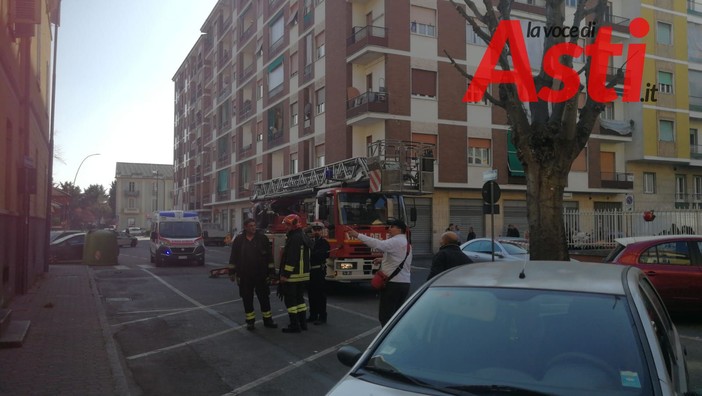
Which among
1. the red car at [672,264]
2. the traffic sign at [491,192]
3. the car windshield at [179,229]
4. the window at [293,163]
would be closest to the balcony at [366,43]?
the window at [293,163]

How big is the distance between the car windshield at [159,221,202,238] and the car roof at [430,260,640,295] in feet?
71.4

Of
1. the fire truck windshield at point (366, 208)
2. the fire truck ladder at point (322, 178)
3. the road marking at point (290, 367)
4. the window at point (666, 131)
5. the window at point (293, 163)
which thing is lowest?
the road marking at point (290, 367)

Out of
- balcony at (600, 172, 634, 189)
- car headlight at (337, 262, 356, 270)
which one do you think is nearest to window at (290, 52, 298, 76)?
balcony at (600, 172, 634, 189)

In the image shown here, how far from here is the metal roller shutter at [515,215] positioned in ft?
105

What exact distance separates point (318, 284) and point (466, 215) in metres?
21.9

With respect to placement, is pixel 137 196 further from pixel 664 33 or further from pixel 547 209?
pixel 547 209

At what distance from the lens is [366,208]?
45.5ft

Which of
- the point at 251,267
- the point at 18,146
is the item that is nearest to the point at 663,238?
the point at 251,267

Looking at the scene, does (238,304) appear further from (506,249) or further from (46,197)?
(46,197)

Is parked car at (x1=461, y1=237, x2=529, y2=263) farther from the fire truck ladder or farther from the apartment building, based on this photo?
the apartment building

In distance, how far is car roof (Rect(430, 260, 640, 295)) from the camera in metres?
3.15

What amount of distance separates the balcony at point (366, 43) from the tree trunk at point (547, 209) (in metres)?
17.6

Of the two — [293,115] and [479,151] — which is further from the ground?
[293,115]

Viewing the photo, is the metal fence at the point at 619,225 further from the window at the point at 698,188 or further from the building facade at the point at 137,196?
the building facade at the point at 137,196
